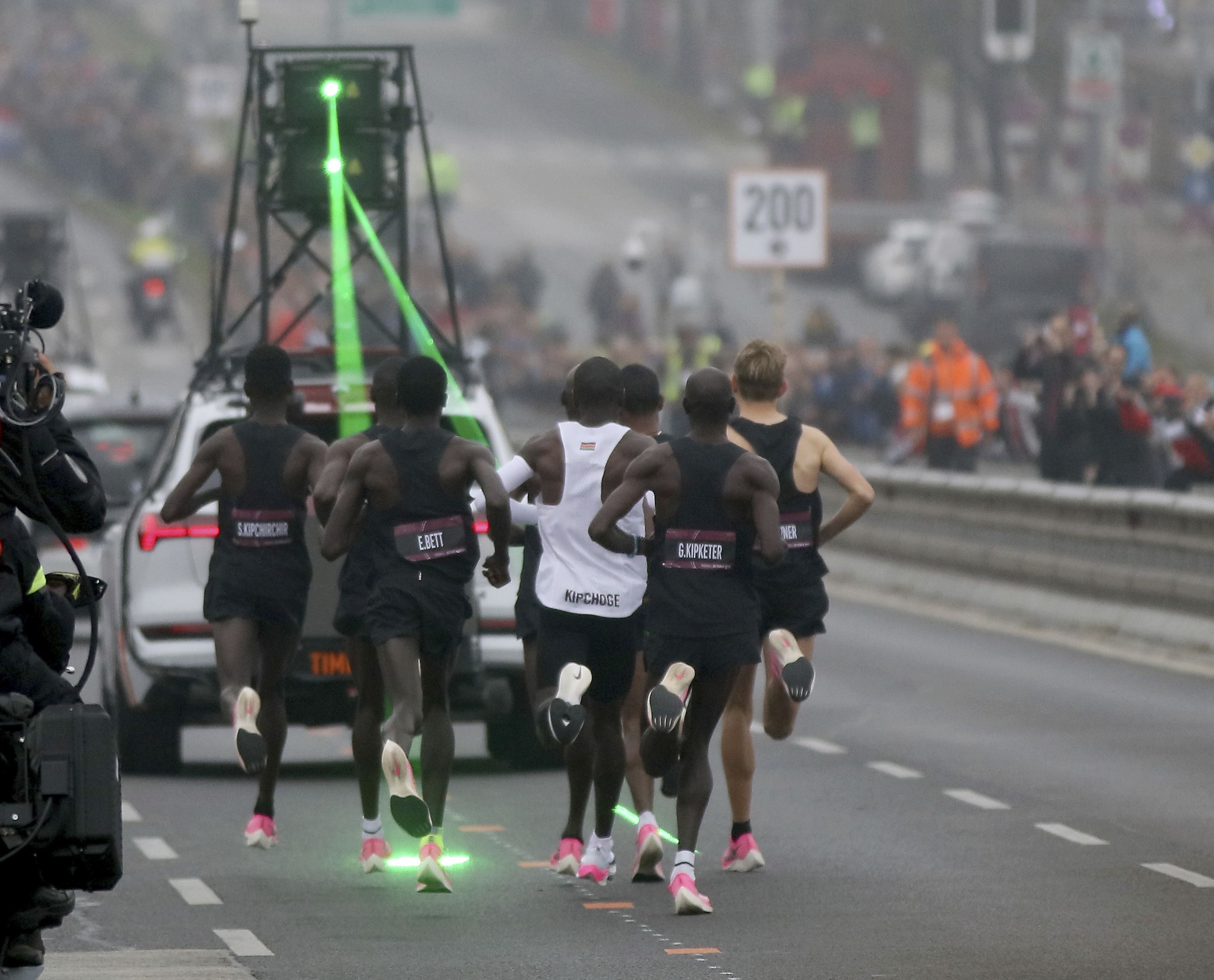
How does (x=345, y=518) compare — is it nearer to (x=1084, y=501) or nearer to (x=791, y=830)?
(x=791, y=830)

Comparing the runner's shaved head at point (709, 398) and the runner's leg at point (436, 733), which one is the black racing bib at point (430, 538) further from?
the runner's shaved head at point (709, 398)

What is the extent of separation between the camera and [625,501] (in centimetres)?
1027

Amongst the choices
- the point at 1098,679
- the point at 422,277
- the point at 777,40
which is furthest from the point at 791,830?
the point at 777,40

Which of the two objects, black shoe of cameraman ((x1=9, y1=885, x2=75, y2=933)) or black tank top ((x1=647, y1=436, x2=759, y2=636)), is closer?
black shoe of cameraman ((x1=9, y1=885, x2=75, y2=933))

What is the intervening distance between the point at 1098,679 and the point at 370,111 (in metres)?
5.14

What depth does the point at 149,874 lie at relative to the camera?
36.8 feet

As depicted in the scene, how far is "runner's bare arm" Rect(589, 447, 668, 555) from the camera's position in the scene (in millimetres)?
10234

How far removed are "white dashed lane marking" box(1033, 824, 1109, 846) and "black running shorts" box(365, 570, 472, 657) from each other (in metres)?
2.50

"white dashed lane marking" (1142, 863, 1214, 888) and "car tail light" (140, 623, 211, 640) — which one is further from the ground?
"car tail light" (140, 623, 211, 640)

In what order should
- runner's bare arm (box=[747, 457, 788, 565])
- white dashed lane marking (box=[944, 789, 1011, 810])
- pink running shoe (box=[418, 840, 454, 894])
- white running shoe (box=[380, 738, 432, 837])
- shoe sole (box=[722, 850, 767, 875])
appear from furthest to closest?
white dashed lane marking (box=[944, 789, 1011, 810]), shoe sole (box=[722, 850, 767, 875]), pink running shoe (box=[418, 840, 454, 894]), white running shoe (box=[380, 738, 432, 837]), runner's bare arm (box=[747, 457, 788, 565])

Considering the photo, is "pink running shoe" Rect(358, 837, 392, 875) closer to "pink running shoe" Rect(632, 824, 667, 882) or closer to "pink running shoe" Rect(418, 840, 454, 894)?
"pink running shoe" Rect(418, 840, 454, 894)

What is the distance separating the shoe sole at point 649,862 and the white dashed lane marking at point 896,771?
10.1 feet

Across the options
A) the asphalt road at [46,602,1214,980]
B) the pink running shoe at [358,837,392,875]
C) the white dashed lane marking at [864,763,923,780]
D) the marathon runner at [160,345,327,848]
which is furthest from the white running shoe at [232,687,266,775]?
the white dashed lane marking at [864,763,923,780]

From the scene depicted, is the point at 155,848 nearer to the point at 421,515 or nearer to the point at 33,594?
the point at 421,515
